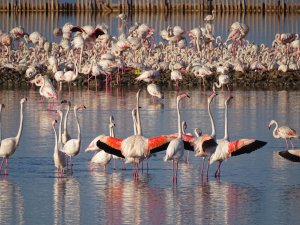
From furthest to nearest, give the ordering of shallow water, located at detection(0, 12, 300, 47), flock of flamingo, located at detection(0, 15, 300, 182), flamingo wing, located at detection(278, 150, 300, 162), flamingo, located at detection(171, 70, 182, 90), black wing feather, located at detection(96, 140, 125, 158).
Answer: shallow water, located at detection(0, 12, 300, 47) < flamingo, located at detection(171, 70, 182, 90) < flock of flamingo, located at detection(0, 15, 300, 182) < black wing feather, located at detection(96, 140, 125, 158) < flamingo wing, located at detection(278, 150, 300, 162)

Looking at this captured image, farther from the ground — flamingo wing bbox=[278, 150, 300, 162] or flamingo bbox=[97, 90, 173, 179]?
flamingo bbox=[97, 90, 173, 179]

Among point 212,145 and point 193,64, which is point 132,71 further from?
point 212,145

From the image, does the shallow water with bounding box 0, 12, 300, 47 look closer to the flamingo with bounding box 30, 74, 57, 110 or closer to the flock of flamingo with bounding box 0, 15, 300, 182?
the flock of flamingo with bounding box 0, 15, 300, 182

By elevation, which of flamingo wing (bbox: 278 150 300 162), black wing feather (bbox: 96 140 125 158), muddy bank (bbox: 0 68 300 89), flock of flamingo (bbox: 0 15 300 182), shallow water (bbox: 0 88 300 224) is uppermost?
flock of flamingo (bbox: 0 15 300 182)

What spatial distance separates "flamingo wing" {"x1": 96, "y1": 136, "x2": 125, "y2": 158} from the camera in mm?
12992

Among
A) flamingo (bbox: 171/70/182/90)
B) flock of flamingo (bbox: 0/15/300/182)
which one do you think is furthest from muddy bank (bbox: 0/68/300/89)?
flamingo (bbox: 171/70/182/90)

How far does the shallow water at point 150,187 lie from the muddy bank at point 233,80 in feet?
22.1

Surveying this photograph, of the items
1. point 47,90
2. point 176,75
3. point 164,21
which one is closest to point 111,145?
point 47,90

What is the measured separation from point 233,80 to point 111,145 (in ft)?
42.2

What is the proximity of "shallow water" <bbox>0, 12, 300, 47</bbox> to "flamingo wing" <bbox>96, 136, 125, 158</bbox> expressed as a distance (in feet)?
92.0

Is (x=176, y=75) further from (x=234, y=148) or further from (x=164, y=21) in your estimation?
(x=164, y=21)

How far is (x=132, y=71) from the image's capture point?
26.5 meters

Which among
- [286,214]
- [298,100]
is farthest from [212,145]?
[298,100]

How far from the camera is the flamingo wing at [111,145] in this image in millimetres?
12992
